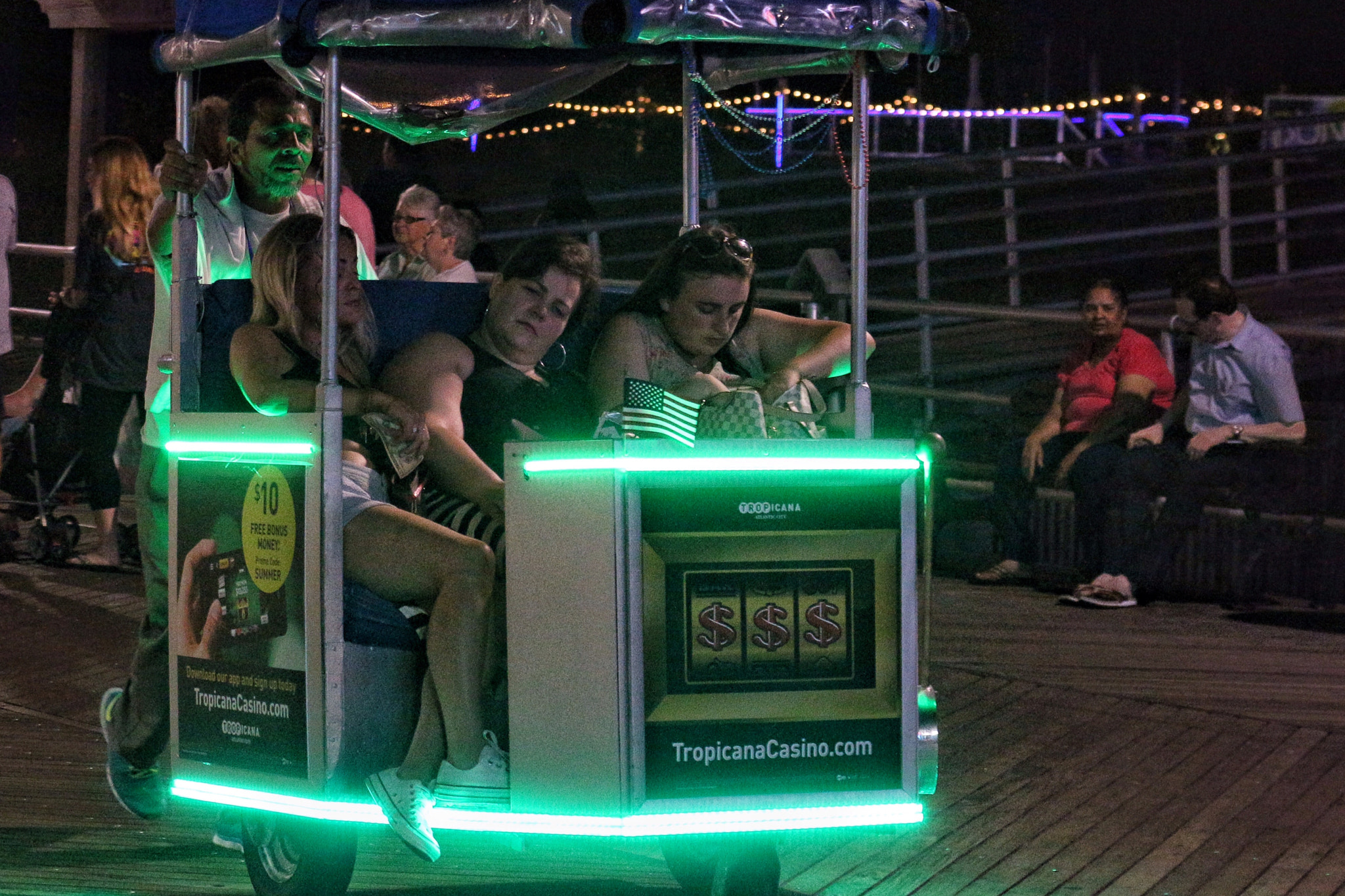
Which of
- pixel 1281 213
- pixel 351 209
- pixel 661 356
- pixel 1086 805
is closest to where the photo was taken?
pixel 661 356

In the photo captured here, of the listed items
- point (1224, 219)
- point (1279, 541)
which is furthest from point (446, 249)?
point (1224, 219)

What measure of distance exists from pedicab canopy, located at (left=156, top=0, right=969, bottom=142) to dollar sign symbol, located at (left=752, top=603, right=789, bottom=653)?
1201mm

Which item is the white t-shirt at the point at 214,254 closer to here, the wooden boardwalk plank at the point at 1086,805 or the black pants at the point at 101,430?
the wooden boardwalk plank at the point at 1086,805

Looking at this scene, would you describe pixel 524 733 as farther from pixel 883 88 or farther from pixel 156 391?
pixel 883 88

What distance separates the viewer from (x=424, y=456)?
4.48m

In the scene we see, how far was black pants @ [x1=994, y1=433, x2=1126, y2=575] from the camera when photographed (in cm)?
854

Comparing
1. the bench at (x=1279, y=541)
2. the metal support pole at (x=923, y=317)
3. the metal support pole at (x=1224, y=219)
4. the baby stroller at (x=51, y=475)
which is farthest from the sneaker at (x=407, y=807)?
the metal support pole at (x=1224, y=219)

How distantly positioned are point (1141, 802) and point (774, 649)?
181cm

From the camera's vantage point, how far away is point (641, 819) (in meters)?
3.92

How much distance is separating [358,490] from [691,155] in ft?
5.82

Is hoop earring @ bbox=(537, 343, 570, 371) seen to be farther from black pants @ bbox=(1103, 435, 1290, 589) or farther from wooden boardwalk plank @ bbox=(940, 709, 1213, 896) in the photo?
black pants @ bbox=(1103, 435, 1290, 589)

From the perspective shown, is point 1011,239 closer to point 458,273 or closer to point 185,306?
point 458,273

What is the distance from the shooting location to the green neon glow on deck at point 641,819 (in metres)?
3.93

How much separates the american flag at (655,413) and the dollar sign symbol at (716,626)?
0.35m
